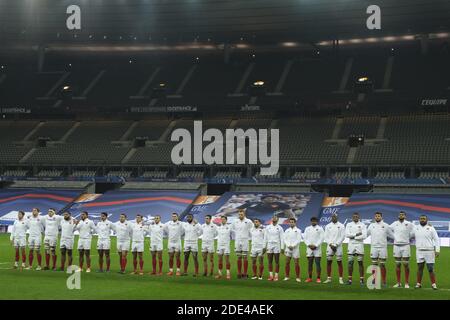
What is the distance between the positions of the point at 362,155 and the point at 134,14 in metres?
21.8

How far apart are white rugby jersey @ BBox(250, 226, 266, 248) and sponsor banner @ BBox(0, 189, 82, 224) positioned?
30.4 metres

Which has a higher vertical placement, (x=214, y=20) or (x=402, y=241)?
(x=214, y=20)

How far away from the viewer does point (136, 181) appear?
177ft

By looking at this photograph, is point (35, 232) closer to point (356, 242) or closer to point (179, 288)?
point (179, 288)

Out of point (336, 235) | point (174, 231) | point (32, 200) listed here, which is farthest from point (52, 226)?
point (32, 200)

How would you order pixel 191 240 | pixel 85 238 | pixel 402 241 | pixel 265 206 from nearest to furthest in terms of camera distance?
pixel 402 241
pixel 191 240
pixel 85 238
pixel 265 206

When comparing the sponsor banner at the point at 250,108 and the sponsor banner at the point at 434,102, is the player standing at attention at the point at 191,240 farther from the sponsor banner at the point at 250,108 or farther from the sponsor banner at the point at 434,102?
the sponsor banner at the point at 434,102

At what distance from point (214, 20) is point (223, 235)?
3218 cm

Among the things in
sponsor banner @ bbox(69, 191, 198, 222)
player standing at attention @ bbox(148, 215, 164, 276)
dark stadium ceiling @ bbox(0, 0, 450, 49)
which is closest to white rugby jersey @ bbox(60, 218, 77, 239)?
player standing at attention @ bbox(148, 215, 164, 276)

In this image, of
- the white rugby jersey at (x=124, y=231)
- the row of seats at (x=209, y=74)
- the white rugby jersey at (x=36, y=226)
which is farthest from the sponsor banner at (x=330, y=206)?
the white rugby jersey at (x=36, y=226)

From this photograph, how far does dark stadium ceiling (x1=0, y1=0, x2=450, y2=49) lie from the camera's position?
158 feet

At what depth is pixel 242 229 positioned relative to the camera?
77.9ft
